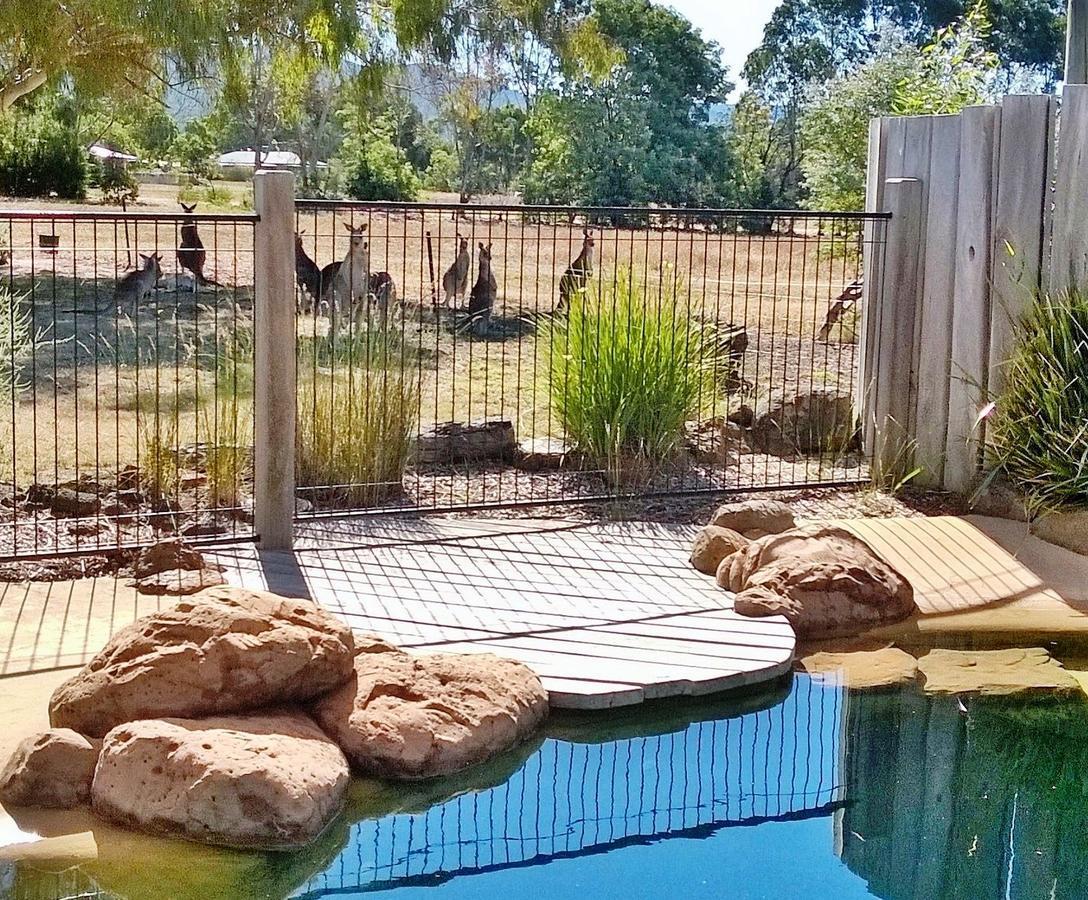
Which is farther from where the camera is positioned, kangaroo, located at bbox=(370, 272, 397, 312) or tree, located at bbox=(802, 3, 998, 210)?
tree, located at bbox=(802, 3, 998, 210)

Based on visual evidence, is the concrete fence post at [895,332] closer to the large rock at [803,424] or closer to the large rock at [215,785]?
the large rock at [803,424]

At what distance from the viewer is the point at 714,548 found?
240 inches

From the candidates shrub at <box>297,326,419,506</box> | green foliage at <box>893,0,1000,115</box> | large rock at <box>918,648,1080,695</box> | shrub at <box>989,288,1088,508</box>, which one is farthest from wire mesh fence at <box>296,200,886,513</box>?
green foliage at <box>893,0,1000,115</box>

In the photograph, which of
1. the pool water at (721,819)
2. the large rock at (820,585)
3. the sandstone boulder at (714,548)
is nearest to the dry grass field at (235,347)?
the sandstone boulder at (714,548)

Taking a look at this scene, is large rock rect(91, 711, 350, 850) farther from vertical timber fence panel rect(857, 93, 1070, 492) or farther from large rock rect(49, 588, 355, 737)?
vertical timber fence panel rect(857, 93, 1070, 492)

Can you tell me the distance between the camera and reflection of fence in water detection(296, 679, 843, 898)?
3754 mm

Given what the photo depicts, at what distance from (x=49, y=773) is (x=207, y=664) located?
50 cm

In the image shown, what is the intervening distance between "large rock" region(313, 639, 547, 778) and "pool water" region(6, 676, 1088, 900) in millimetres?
63

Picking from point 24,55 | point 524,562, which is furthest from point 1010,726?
point 24,55

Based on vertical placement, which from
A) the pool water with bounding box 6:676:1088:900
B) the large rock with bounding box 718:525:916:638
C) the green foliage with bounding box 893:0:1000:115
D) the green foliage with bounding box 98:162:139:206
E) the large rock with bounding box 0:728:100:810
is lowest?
the pool water with bounding box 6:676:1088:900

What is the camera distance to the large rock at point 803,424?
826 cm

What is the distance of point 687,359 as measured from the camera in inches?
290

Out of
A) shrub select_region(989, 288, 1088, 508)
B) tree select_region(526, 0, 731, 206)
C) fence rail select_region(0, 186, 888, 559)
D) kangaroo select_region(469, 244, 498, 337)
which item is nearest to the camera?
fence rail select_region(0, 186, 888, 559)

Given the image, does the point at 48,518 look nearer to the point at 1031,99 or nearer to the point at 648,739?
the point at 648,739
